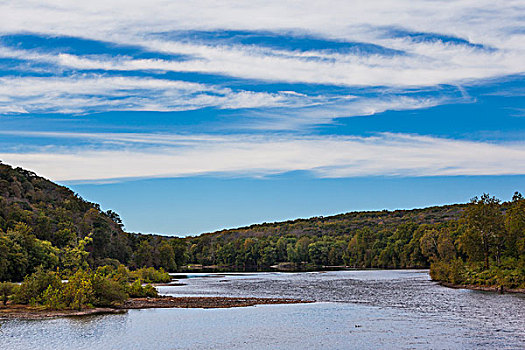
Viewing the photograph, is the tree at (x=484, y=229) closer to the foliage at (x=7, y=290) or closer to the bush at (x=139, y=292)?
the bush at (x=139, y=292)

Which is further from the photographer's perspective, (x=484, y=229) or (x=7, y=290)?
(x=484, y=229)

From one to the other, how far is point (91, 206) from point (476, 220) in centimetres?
12090

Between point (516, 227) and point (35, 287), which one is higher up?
point (516, 227)

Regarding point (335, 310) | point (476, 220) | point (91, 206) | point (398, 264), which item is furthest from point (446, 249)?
point (91, 206)

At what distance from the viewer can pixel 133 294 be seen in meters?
64.7

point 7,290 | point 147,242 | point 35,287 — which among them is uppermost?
point 147,242

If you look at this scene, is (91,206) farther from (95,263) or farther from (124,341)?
(124,341)

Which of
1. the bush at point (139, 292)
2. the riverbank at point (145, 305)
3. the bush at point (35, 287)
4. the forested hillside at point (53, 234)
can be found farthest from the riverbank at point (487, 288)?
the forested hillside at point (53, 234)

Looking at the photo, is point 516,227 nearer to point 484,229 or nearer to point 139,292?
point 484,229

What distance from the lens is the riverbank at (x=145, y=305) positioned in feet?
159

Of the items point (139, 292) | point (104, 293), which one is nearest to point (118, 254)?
point (139, 292)

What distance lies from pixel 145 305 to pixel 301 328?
21.1 meters

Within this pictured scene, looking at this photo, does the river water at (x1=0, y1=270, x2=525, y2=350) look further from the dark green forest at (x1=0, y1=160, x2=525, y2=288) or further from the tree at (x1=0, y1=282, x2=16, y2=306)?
the dark green forest at (x1=0, y1=160, x2=525, y2=288)

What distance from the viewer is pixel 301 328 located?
4250 centimetres
